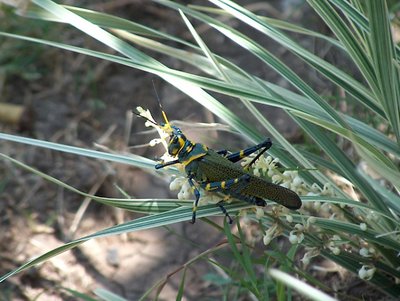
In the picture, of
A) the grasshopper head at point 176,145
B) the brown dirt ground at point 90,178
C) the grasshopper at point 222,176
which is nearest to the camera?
the grasshopper at point 222,176

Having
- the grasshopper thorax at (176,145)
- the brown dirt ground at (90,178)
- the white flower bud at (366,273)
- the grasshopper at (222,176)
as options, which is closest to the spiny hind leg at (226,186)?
the grasshopper at (222,176)

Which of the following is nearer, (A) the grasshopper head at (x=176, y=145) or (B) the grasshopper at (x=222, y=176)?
(B) the grasshopper at (x=222, y=176)

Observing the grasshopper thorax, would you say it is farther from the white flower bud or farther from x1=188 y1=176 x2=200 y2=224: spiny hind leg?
the white flower bud

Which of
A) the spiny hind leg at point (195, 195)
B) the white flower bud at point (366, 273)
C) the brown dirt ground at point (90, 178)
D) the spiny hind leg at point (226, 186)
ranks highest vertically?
the spiny hind leg at point (226, 186)

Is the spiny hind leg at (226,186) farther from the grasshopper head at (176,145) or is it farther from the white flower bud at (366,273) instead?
the white flower bud at (366,273)

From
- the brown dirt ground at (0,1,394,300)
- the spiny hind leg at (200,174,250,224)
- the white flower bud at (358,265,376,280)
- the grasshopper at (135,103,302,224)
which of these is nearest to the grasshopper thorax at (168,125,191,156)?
the grasshopper at (135,103,302,224)

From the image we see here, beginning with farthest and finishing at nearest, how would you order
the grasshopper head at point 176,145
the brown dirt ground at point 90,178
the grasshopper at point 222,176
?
the brown dirt ground at point 90,178, the grasshopper head at point 176,145, the grasshopper at point 222,176

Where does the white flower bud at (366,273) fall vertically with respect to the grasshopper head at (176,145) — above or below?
below
